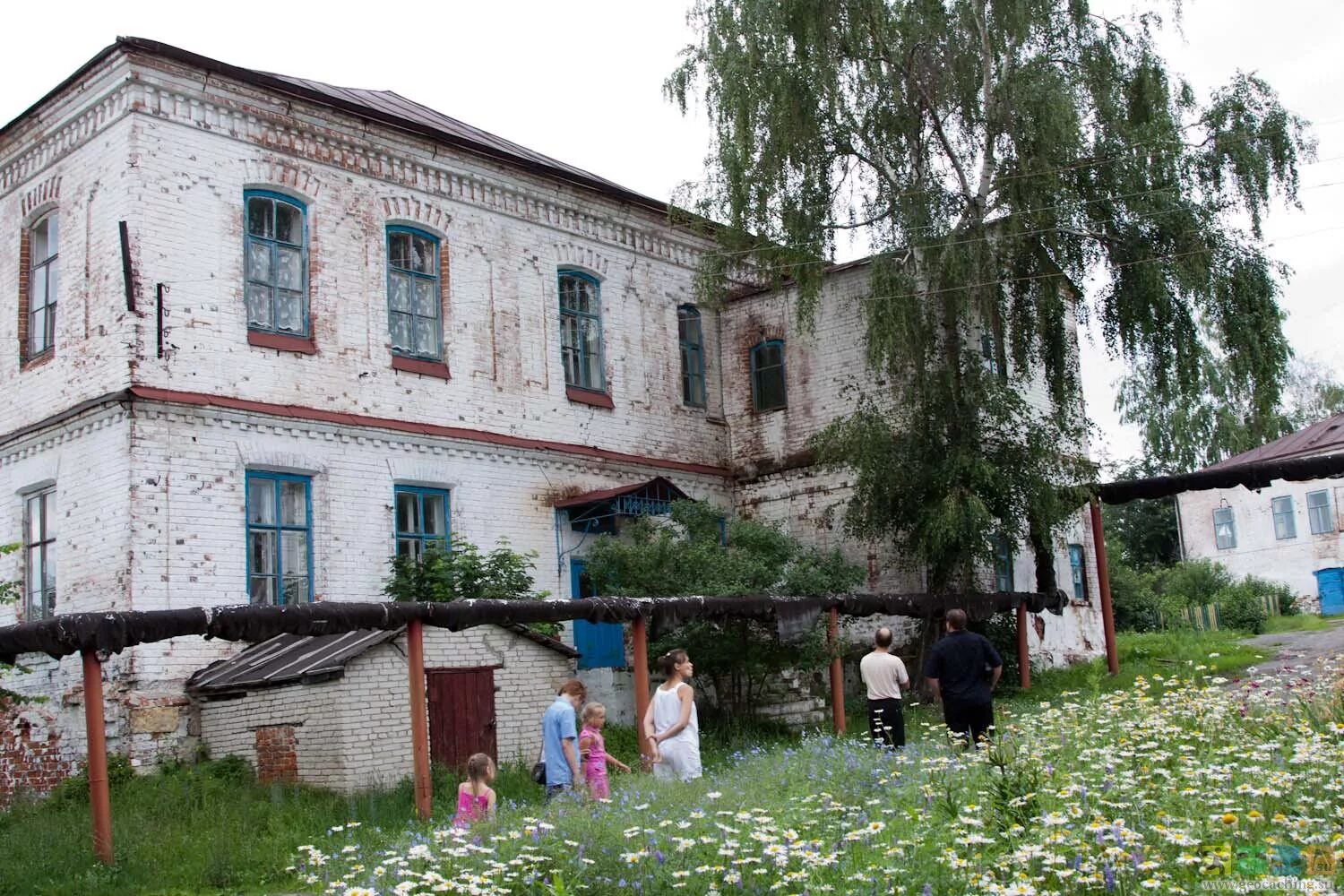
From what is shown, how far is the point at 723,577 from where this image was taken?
675 inches

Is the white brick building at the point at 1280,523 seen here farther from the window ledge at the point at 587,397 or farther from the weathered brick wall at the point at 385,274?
the window ledge at the point at 587,397

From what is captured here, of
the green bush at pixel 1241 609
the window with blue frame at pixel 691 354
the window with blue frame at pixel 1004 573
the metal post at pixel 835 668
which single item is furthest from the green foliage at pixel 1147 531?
the metal post at pixel 835 668

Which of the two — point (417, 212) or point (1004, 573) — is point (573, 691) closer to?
point (417, 212)

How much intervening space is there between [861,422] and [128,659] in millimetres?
9465

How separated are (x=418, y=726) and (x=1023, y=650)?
33.6ft

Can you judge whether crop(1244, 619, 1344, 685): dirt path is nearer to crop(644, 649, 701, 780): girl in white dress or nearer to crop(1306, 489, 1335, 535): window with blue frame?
crop(644, 649, 701, 780): girl in white dress

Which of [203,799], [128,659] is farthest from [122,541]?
[203,799]

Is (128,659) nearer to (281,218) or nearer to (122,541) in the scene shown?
(122,541)

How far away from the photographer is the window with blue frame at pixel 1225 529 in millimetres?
40438

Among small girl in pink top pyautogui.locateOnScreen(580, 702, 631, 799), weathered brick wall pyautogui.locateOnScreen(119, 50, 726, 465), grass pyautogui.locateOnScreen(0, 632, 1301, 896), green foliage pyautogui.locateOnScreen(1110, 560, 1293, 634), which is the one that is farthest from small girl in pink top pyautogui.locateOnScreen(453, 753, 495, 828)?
green foliage pyautogui.locateOnScreen(1110, 560, 1293, 634)

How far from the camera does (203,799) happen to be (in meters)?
12.4

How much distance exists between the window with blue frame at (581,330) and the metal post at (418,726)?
831 centimetres

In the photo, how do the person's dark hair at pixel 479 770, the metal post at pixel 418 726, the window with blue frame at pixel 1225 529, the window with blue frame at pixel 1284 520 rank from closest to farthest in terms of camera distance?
the person's dark hair at pixel 479 770 → the metal post at pixel 418 726 → the window with blue frame at pixel 1284 520 → the window with blue frame at pixel 1225 529

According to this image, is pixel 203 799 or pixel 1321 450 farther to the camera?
pixel 1321 450
